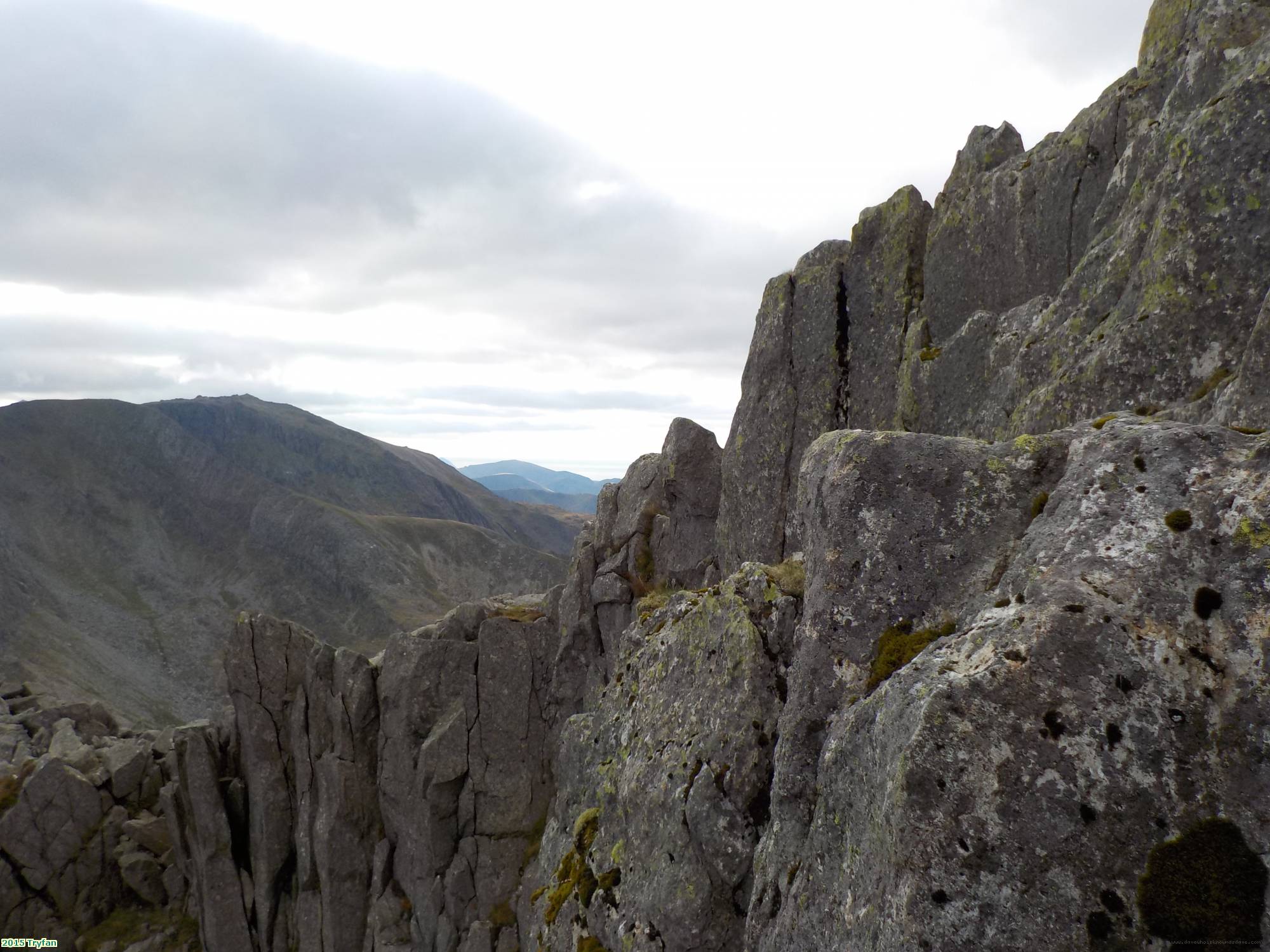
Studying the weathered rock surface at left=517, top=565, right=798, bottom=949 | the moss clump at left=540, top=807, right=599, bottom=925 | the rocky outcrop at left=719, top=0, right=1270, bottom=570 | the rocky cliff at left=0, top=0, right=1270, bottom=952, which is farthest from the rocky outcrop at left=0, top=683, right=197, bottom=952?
the rocky outcrop at left=719, top=0, right=1270, bottom=570

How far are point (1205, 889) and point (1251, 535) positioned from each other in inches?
217

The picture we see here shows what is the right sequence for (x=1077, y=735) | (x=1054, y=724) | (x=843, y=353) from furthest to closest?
(x=843, y=353), (x=1054, y=724), (x=1077, y=735)

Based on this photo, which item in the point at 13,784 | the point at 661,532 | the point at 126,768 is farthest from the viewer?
the point at 126,768

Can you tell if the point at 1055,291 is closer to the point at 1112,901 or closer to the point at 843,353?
the point at 843,353

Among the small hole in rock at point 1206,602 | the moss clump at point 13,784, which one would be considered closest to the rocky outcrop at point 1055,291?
A: the small hole in rock at point 1206,602

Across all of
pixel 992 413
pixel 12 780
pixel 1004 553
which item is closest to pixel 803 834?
pixel 1004 553

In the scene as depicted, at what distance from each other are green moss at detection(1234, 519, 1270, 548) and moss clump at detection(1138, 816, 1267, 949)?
4328 mm

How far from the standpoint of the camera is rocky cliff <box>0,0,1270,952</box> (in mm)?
11078

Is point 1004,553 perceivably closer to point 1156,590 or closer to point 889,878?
point 1156,590

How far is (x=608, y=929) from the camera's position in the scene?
22.0m

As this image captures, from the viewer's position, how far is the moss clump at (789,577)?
74.0ft

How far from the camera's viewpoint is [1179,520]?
1255 centimetres

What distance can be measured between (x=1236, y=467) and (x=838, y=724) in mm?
8827

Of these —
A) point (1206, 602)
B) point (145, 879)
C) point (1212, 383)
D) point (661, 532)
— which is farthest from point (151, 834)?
point (1212, 383)
